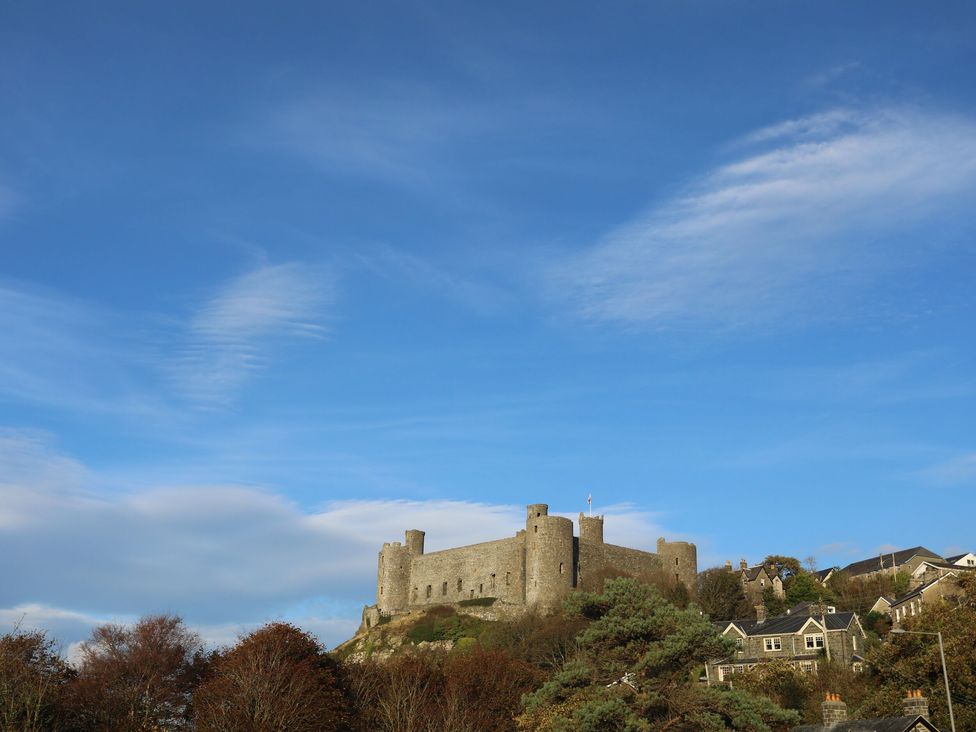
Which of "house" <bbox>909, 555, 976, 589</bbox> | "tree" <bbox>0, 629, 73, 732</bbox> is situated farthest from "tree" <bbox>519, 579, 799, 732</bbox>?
"house" <bbox>909, 555, 976, 589</bbox>

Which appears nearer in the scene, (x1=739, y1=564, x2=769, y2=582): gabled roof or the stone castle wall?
the stone castle wall

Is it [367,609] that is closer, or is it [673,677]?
[673,677]

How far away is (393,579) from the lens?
100 meters

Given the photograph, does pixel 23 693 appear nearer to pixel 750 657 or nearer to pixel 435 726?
pixel 435 726

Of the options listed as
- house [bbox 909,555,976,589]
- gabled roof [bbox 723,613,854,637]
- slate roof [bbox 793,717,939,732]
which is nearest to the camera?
slate roof [bbox 793,717,939,732]

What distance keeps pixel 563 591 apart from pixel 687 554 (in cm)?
1654

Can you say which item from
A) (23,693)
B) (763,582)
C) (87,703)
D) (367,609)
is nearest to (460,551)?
(367,609)

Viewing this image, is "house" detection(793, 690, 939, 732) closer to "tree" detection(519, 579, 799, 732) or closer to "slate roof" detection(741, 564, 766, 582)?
"tree" detection(519, 579, 799, 732)

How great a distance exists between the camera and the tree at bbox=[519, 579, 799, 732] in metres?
39.0

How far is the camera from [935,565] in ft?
315

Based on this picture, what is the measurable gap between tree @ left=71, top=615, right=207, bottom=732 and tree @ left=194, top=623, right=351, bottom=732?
2721mm

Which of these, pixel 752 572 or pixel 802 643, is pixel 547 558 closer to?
pixel 802 643

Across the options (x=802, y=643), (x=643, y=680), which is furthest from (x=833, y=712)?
(x=802, y=643)

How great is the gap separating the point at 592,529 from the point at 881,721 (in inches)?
2450
